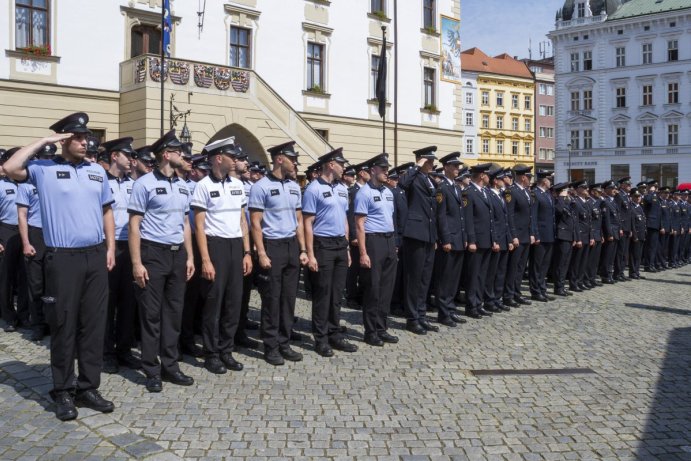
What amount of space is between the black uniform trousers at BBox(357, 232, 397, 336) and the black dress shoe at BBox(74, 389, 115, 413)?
341 cm

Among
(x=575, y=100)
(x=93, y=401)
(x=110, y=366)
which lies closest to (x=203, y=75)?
(x=110, y=366)

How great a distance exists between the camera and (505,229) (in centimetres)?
1084

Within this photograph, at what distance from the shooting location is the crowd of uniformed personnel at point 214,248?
17.9ft

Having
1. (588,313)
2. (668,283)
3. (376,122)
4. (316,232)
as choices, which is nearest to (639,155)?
(376,122)

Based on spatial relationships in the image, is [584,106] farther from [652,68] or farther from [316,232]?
[316,232]

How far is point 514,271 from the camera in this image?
37.2 ft

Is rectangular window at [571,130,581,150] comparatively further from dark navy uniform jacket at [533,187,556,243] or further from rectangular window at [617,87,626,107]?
dark navy uniform jacket at [533,187,556,243]

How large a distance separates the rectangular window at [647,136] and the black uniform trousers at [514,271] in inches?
2251

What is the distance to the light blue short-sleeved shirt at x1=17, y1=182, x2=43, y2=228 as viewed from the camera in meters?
8.48

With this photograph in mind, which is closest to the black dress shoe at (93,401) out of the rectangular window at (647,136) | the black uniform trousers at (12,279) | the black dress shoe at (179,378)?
the black dress shoe at (179,378)

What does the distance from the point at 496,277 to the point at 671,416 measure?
18.2 feet

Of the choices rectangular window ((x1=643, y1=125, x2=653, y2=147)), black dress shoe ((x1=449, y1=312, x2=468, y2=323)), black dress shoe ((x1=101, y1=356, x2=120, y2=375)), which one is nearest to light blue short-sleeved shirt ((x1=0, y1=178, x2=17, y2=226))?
black dress shoe ((x1=101, y1=356, x2=120, y2=375))

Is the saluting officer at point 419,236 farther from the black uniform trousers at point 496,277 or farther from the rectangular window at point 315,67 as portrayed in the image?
the rectangular window at point 315,67

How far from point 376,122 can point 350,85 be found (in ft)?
6.90
